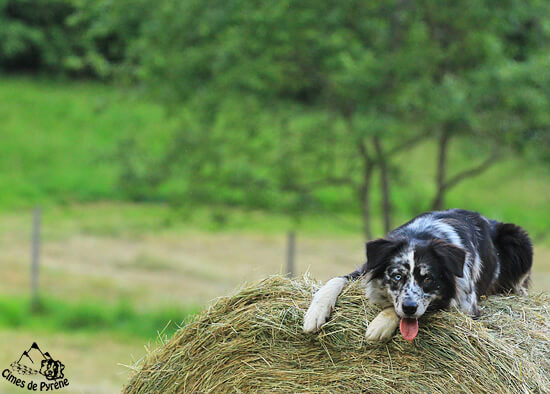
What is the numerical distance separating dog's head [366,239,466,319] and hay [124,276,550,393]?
7.7 inches

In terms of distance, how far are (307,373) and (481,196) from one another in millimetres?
18338

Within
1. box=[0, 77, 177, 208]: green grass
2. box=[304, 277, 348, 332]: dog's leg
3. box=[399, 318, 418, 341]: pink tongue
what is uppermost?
box=[0, 77, 177, 208]: green grass

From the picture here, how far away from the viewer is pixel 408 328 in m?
4.21

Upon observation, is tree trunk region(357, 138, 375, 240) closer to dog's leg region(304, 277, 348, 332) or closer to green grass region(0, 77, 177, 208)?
dog's leg region(304, 277, 348, 332)

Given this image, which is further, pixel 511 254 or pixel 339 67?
pixel 339 67

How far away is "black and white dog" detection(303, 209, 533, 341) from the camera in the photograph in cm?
411

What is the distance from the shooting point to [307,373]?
4547 mm

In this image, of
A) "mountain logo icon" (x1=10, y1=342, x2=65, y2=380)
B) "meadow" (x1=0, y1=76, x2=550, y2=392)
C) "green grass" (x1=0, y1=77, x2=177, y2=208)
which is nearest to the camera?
"mountain logo icon" (x1=10, y1=342, x2=65, y2=380)

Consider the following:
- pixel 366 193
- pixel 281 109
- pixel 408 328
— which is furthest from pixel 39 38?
pixel 408 328

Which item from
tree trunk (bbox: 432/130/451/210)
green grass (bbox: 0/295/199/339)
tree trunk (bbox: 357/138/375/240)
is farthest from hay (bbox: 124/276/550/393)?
green grass (bbox: 0/295/199/339)

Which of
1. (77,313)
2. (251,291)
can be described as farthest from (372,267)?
(77,313)

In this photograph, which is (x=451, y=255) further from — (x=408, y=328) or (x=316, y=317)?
(x=316, y=317)

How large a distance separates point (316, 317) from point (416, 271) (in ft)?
2.24

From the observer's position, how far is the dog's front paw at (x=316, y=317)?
4453 mm
